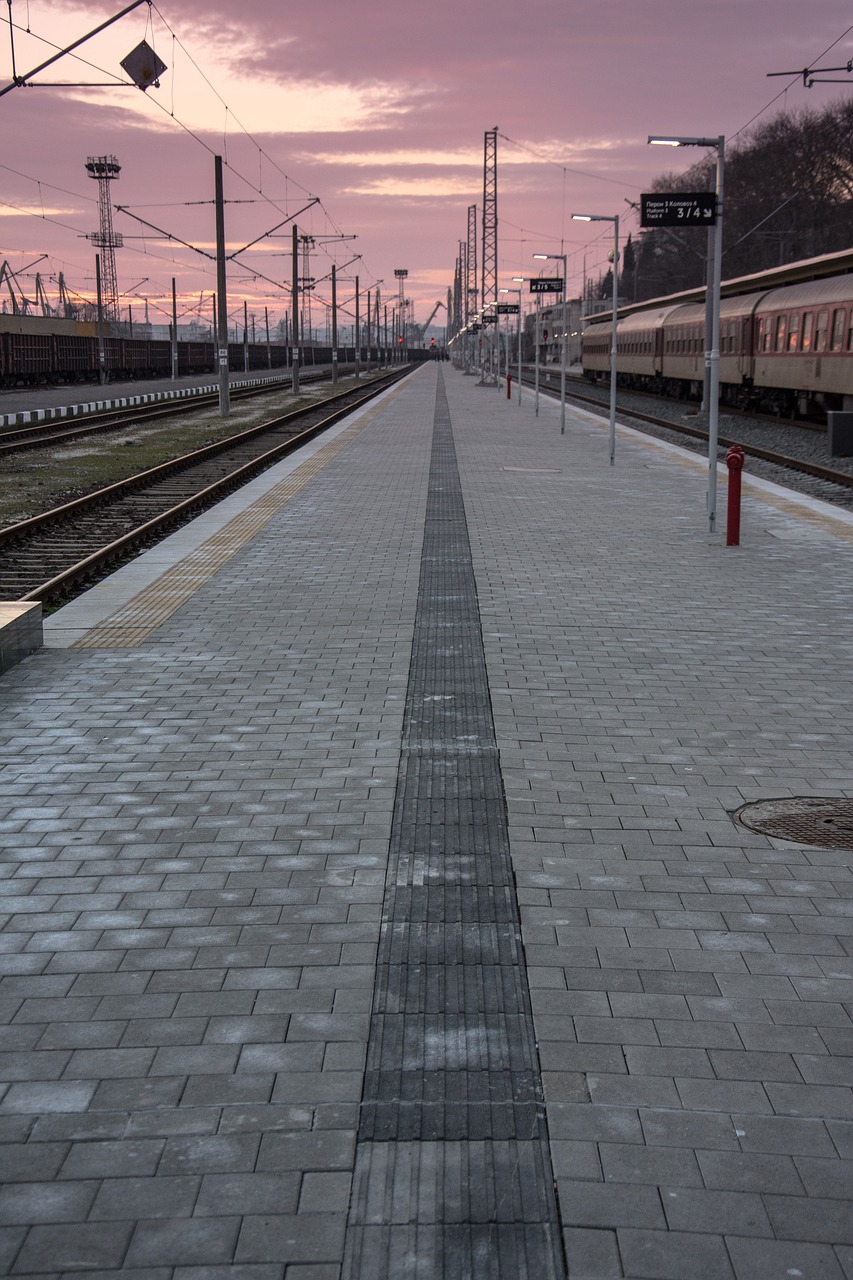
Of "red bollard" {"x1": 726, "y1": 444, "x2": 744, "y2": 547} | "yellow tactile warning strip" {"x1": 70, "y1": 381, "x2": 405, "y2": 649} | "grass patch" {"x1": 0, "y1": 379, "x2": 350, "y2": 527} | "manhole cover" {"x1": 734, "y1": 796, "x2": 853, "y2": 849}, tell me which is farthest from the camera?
"grass patch" {"x1": 0, "y1": 379, "x2": 350, "y2": 527}

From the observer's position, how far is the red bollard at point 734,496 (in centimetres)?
1191

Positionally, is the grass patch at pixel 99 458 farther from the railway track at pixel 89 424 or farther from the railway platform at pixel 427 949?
the railway platform at pixel 427 949

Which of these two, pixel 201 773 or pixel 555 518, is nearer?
pixel 201 773

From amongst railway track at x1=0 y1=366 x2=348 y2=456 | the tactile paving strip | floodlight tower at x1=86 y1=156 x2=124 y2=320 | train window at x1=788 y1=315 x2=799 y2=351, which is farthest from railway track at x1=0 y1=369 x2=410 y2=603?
floodlight tower at x1=86 y1=156 x2=124 y2=320

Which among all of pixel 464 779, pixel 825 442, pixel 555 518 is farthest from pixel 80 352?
pixel 464 779

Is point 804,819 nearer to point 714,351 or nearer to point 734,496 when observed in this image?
point 734,496

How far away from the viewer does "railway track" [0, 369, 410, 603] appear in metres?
11.6

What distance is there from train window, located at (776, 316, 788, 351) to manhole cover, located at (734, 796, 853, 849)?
84.8ft

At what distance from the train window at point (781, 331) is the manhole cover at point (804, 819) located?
1017 inches

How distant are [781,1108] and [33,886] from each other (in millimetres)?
2684

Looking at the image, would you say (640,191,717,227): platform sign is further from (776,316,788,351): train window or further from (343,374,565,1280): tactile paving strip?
(776,316,788,351): train window

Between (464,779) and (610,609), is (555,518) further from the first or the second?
(464,779)

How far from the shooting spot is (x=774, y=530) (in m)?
13.7

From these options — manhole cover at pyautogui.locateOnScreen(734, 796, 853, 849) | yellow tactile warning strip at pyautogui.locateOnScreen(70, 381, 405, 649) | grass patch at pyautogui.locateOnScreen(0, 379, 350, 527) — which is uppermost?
grass patch at pyautogui.locateOnScreen(0, 379, 350, 527)
